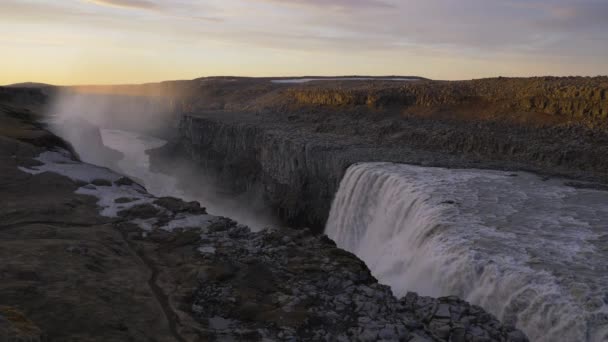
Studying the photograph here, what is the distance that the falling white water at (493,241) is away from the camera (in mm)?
10320

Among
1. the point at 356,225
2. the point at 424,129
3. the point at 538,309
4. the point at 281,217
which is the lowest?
the point at 281,217

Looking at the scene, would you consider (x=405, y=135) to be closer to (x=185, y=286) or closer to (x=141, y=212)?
(x=141, y=212)

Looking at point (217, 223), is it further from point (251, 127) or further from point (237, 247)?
point (251, 127)

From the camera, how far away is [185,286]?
43.8 feet

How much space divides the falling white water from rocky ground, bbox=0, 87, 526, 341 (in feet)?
3.39

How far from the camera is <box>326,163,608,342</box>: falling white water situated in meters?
10.3

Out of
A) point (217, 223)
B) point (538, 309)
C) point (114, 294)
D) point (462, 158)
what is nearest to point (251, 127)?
point (462, 158)

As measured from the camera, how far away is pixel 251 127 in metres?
40.6

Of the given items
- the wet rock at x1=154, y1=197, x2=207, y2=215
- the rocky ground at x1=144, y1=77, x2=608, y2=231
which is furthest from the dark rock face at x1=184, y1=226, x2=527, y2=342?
the rocky ground at x1=144, y1=77, x2=608, y2=231

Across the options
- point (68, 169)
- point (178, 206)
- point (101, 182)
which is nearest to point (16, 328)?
point (178, 206)

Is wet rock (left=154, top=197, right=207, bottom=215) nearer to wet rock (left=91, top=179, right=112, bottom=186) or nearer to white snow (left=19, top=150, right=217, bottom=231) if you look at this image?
white snow (left=19, top=150, right=217, bottom=231)

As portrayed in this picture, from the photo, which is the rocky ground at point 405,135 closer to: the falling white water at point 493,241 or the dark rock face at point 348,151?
the dark rock face at point 348,151

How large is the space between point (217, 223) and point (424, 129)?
674 inches

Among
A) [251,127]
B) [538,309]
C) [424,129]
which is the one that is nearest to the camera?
[538,309]
